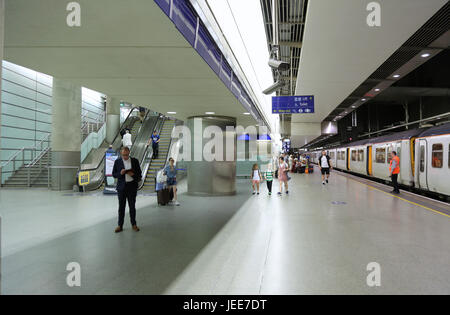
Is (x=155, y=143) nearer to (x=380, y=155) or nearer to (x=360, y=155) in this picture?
(x=380, y=155)

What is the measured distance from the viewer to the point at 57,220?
732 cm

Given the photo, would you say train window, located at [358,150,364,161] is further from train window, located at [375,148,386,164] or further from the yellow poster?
the yellow poster

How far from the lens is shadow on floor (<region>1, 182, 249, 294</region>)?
11.6ft

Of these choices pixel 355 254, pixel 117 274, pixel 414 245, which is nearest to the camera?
pixel 117 274

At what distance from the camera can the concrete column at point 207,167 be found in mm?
12023

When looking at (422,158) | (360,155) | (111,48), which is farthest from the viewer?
(360,155)

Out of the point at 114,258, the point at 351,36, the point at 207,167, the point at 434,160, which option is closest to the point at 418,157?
the point at 434,160

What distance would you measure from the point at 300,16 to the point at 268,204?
6.51 m

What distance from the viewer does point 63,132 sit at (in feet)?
47.7

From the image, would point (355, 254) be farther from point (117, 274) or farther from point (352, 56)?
point (352, 56)

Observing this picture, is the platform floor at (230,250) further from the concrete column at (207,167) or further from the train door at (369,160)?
the train door at (369,160)

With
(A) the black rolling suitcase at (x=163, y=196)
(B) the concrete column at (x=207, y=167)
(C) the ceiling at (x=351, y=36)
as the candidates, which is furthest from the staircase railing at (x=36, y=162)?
(C) the ceiling at (x=351, y=36)

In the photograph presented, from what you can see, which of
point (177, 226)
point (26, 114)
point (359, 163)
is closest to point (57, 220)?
point (177, 226)

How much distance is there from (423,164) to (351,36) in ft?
21.7
